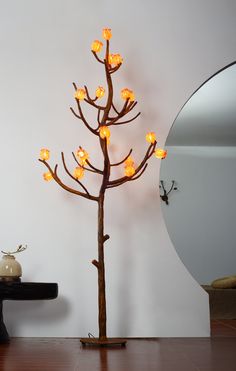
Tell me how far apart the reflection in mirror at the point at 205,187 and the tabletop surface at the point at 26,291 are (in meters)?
1.36

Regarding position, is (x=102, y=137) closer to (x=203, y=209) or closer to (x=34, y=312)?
(x=34, y=312)

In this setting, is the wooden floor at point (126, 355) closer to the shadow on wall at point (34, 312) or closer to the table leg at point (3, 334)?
the table leg at point (3, 334)

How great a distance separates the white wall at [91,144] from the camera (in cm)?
357

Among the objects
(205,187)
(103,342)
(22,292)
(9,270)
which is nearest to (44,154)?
(9,270)

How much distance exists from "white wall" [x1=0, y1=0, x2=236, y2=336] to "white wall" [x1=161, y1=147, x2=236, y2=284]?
27.4 inches

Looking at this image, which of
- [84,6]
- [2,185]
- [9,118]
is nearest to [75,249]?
[2,185]

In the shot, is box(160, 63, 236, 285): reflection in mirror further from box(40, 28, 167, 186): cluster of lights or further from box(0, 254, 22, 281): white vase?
box(0, 254, 22, 281): white vase

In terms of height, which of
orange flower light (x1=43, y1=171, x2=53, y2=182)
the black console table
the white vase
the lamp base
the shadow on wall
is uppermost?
orange flower light (x1=43, y1=171, x2=53, y2=182)

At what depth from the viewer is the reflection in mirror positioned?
4.35 m

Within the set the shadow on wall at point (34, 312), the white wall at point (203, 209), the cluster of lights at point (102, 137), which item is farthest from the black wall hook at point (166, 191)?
the shadow on wall at point (34, 312)

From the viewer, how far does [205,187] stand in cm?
455

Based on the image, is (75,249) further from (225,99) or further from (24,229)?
(225,99)

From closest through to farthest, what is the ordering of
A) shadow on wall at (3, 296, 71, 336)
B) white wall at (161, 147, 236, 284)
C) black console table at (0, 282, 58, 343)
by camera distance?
black console table at (0, 282, 58, 343), shadow on wall at (3, 296, 71, 336), white wall at (161, 147, 236, 284)

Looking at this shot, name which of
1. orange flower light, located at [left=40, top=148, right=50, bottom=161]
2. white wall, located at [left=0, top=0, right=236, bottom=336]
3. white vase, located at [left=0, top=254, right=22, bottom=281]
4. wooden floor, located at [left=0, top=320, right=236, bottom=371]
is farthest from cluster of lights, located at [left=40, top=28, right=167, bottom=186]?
wooden floor, located at [left=0, top=320, right=236, bottom=371]
